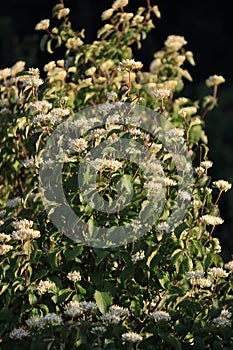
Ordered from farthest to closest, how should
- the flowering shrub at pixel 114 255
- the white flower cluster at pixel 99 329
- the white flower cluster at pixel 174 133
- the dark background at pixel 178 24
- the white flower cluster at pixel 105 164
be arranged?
the dark background at pixel 178 24, the white flower cluster at pixel 174 133, the white flower cluster at pixel 105 164, the flowering shrub at pixel 114 255, the white flower cluster at pixel 99 329

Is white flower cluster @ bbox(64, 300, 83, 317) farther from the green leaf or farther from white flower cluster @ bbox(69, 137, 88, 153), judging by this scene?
white flower cluster @ bbox(69, 137, 88, 153)

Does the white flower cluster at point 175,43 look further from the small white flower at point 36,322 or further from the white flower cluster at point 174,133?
the small white flower at point 36,322

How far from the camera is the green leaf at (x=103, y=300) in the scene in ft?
6.99

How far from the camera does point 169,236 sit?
7.39ft

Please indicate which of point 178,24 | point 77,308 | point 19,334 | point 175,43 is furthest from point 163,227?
point 178,24

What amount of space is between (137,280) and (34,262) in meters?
0.34

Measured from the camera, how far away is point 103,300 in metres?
2.16

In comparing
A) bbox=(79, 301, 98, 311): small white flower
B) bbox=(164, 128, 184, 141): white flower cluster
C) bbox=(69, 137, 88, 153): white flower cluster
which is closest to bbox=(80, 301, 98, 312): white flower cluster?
bbox=(79, 301, 98, 311): small white flower

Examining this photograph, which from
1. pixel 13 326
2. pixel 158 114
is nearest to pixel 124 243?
pixel 13 326

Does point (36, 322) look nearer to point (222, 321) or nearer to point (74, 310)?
point (74, 310)

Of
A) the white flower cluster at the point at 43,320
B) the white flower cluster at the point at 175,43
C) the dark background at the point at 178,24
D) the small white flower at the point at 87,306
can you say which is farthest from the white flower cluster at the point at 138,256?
the dark background at the point at 178,24

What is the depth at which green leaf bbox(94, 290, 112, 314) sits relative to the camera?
2.13 m

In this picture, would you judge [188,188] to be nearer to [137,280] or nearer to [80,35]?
[137,280]

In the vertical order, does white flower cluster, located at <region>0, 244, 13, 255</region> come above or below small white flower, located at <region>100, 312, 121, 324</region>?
above
